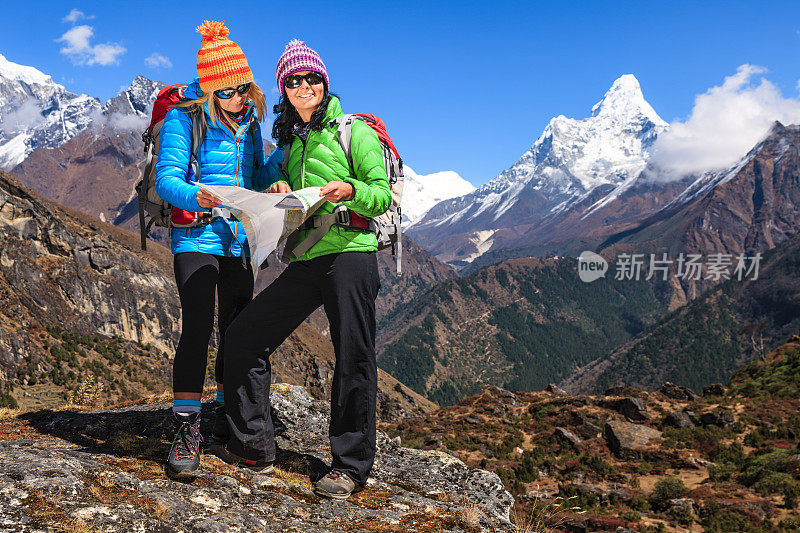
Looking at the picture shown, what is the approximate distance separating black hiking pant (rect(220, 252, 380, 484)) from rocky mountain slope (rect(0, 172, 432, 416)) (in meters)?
58.9

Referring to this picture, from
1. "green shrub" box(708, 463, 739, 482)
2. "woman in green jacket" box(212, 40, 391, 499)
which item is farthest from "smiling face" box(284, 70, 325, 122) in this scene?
"green shrub" box(708, 463, 739, 482)

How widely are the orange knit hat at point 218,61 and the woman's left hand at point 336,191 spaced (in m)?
1.57

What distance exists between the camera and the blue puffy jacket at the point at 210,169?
4.82 metres

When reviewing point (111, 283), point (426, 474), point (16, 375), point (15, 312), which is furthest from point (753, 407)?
point (111, 283)

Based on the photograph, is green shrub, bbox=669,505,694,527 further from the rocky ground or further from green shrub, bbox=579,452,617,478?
the rocky ground

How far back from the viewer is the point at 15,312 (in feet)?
234

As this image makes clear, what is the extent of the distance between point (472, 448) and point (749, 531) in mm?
12983

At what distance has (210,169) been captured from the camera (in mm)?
5246

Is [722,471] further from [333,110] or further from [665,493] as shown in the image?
[333,110]

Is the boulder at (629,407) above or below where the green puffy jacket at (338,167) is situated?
below

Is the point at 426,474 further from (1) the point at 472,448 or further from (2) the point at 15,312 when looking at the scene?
(2) the point at 15,312

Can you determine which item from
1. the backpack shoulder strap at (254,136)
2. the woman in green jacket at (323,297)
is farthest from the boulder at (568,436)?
the backpack shoulder strap at (254,136)

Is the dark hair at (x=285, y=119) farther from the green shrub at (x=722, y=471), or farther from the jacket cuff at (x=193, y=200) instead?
the green shrub at (x=722, y=471)

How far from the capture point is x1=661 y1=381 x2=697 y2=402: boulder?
116 ft
